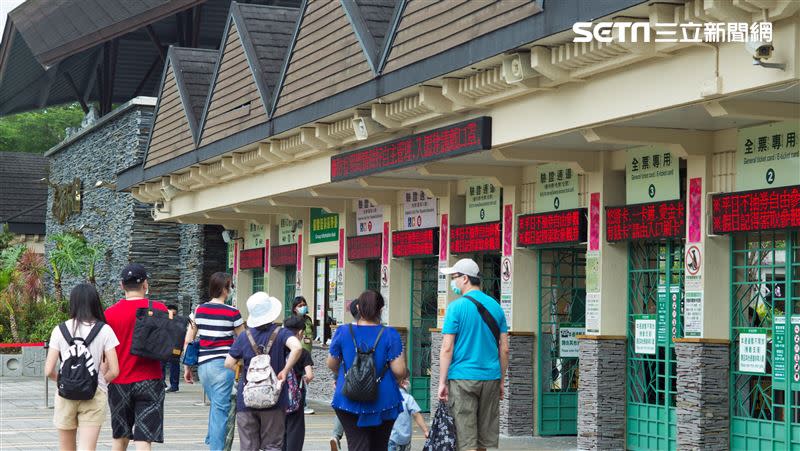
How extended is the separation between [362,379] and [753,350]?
4654mm

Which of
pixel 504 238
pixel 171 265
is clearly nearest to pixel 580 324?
pixel 504 238

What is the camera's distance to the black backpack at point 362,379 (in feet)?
32.3

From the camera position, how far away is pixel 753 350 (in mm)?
12680

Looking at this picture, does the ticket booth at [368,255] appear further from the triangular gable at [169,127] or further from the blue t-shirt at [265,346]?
the blue t-shirt at [265,346]

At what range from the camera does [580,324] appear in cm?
1705

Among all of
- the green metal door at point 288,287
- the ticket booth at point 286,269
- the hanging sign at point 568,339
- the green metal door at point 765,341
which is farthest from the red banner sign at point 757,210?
the green metal door at point 288,287

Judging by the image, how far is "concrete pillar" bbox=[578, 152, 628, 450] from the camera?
1459 cm

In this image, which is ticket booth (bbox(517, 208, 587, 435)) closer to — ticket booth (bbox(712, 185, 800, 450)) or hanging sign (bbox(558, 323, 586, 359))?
hanging sign (bbox(558, 323, 586, 359))

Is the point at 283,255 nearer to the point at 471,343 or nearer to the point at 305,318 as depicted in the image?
the point at 305,318

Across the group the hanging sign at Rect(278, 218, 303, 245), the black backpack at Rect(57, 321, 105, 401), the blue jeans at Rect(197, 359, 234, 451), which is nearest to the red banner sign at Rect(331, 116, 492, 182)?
the blue jeans at Rect(197, 359, 234, 451)

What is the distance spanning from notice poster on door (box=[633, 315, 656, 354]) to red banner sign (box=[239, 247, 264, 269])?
13.4 m

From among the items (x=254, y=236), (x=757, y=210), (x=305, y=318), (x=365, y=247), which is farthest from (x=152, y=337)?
(x=254, y=236)

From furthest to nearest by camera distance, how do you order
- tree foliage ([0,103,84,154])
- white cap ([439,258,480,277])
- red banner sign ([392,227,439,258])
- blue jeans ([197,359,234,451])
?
tree foliage ([0,103,84,154]), red banner sign ([392,227,439,258]), blue jeans ([197,359,234,451]), white cap ([439,258,480,277])

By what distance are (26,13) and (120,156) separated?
8.00 m
